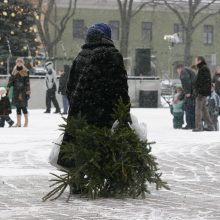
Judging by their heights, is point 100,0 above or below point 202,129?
above

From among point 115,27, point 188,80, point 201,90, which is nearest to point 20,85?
point 188,80

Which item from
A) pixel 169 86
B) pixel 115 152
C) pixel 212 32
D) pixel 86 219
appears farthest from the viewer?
pixel 212 32

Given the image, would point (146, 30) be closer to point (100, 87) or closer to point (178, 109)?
point (178, 109)

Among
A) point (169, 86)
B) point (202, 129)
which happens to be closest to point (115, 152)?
point (202, 129)

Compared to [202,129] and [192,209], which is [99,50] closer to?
[192,209]

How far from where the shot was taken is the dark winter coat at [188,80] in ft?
63.5

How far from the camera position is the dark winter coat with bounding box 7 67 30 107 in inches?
785

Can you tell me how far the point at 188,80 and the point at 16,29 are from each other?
49.2 feet

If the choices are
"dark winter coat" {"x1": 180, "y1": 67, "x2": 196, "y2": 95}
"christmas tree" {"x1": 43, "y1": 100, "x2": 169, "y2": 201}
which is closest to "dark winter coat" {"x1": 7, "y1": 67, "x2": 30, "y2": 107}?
"dark winter coat" {"x1": 180, "y1": 67, "x2": 196, "y2": 95}

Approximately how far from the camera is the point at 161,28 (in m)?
74.2

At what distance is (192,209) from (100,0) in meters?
63.9

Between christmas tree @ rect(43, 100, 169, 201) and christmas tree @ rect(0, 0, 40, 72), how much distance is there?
25.3m

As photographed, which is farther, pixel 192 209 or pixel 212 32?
pixel 212 32

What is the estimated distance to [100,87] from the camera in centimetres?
798
